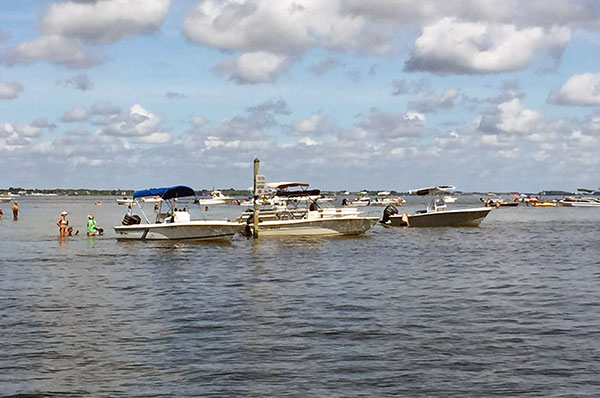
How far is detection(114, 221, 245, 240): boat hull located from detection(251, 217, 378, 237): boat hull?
3909mm

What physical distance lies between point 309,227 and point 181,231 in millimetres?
8351

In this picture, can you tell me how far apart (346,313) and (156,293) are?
280 inches

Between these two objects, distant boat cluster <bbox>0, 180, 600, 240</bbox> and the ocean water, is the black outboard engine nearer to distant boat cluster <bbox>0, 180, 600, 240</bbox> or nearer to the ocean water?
A: distant boat cluster <bbox>0, 180, 600, 240</bbox>

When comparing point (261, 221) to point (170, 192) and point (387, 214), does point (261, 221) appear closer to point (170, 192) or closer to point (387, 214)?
point (170, 192)

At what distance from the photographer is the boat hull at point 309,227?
4700 cm

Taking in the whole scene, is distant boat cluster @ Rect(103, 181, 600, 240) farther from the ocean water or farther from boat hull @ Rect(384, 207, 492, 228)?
the ocean water

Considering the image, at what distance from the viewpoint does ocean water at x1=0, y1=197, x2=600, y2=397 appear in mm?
13242

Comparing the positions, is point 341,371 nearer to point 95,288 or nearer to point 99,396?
point 99,396

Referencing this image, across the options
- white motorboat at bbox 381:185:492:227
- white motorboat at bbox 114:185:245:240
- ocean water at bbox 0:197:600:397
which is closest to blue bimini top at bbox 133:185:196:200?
white motorboat at bbox 114:185:245:240

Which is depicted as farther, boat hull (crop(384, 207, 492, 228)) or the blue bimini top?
boat hull (crop(384, 207, 492, 228))

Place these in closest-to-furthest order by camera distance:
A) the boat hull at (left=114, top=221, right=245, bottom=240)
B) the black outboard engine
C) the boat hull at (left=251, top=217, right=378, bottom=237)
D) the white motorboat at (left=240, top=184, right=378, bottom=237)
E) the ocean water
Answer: the ocean water
the boat hull at (left=114, top=221, right=245, bottom=240)
the boat hull at (left=251, top=217, right=378, bottom=237)
the white motorboat at (left=240, top=184, right=378, bottom=237)
the black outboard engine

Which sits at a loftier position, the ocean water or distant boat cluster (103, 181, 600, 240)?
distant boat cluster (103, 181, 600, 240)

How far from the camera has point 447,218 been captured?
202 feet

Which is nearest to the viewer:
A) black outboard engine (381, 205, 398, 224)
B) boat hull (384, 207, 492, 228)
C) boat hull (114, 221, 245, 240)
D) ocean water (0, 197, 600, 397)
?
ocean water (0, 197, 600, 397)
